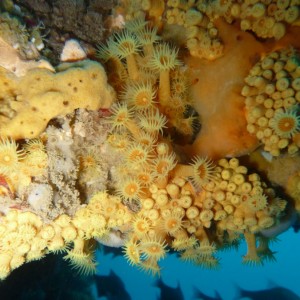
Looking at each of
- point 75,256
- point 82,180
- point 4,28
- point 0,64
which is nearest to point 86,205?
point 82,180

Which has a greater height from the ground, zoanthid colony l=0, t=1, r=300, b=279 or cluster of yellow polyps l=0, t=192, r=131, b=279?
zoanthid colony l=0, t=1, r=300, b=279

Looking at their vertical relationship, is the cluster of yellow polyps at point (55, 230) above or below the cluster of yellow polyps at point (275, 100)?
below

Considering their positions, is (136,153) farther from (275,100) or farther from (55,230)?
(275,100)

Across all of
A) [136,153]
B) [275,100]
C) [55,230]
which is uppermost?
[275,100]

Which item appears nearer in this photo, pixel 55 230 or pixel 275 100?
pixel 275 100

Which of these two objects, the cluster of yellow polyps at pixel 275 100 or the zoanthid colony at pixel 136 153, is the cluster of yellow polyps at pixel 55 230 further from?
the cluster of yellow polyps at pixel 275 100

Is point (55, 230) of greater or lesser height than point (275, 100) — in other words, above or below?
below

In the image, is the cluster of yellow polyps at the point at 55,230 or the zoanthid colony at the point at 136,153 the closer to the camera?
the zoanthid colony at the point at 136,153

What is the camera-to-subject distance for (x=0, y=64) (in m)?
2.39

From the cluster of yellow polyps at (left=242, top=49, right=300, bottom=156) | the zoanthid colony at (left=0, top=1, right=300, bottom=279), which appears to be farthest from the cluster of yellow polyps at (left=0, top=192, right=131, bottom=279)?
the cluster of yellow polyps at (left=242, top=49, right=300, bottom=156)

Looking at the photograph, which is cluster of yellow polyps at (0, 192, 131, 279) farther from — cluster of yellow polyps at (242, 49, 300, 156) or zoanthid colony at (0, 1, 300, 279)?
cluster of yellow polyps at (242, 49, 300, 156)

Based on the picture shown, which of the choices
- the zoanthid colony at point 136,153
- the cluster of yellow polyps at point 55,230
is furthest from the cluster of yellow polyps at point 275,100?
the cluster of yellow polyps at point 55,230

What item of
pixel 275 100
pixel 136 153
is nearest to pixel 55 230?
pixel 136 153

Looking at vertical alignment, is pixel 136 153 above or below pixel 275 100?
below
